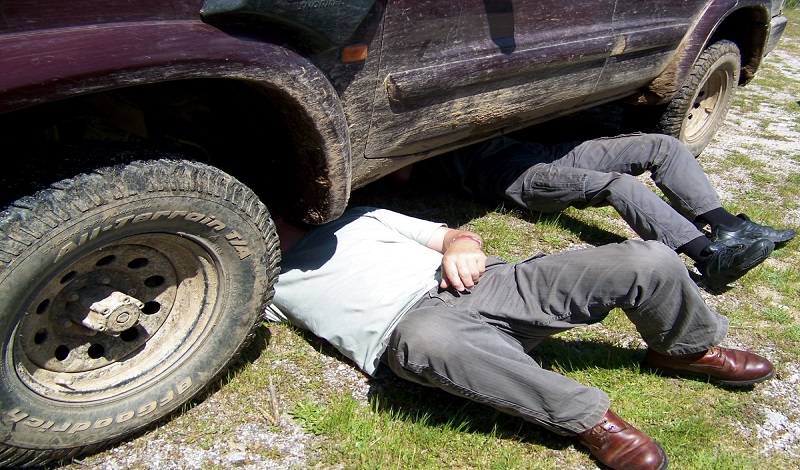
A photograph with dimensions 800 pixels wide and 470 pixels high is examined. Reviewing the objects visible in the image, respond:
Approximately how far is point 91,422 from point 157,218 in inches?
22.8

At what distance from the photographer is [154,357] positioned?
79.7 inches

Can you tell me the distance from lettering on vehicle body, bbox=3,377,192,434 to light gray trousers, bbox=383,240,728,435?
2.05 ft

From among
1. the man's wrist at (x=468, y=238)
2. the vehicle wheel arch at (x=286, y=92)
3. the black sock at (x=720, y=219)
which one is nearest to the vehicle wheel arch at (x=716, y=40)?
the black sock at (x=720, y=219)

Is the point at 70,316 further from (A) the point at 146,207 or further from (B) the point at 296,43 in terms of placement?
(B) the point at 296,43

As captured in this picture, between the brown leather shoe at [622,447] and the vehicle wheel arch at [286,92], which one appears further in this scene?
the brown leather shoe at [622,447]

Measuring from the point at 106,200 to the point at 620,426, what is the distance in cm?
152

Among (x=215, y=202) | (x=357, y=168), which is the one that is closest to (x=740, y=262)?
(x=357, y=168)

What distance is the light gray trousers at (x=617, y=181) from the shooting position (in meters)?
3.29

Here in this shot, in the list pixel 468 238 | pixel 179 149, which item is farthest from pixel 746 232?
pixel 179 149

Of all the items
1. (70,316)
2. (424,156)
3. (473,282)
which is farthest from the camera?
(424,156)

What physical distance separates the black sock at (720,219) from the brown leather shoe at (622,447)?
1693 mm

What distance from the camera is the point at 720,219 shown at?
342 cm

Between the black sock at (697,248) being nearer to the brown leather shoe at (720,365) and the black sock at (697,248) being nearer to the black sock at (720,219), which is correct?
the black sock at (720,219)

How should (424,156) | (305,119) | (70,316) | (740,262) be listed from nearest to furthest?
1. (70,316)
2. (305,119)
3. (424,156)
4. (740,262)
